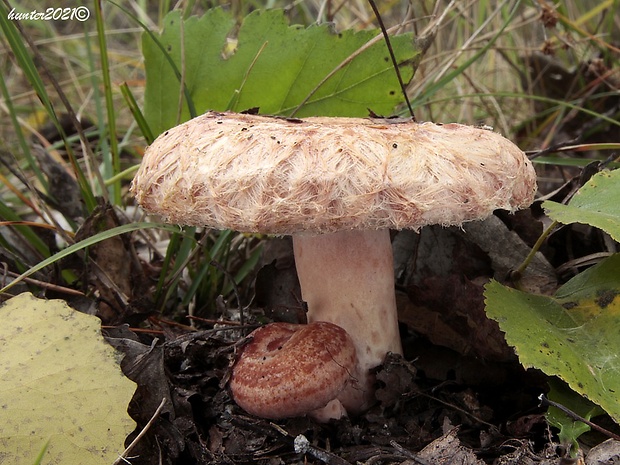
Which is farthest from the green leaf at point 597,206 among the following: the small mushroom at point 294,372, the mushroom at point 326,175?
the small mushroom at point 294,372

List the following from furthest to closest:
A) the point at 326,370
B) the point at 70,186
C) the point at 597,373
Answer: the point at 70,186
the point at 326,370
the point at 597,373

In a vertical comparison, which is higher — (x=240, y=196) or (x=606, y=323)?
(x=240, y=196)

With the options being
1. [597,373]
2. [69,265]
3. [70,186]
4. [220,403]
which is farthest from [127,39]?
[597,373]

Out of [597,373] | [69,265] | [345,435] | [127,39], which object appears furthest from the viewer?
[127,39]

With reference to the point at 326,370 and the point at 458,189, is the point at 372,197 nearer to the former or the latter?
the point at 458,189

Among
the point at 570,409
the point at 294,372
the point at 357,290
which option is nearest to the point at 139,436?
the point at 294,372

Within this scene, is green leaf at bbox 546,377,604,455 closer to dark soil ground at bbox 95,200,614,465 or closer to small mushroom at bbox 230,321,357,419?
dark soil ground at bbox 95,200,614,465

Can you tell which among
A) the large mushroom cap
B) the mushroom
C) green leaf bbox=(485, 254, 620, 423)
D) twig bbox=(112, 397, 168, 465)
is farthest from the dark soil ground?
the large mushroom cap
